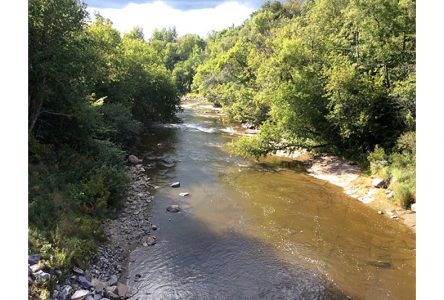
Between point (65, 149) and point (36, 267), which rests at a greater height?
point (65, 149)

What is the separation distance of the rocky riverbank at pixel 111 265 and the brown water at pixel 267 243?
407 mm

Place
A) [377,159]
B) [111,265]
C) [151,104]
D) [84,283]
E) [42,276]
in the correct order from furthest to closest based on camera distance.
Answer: [151,104] → [377,159] → [111,265] → [84,283] → [42,276]

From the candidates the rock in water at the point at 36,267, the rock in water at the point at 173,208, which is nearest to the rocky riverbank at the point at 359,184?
the rock in water at the point at 173,208

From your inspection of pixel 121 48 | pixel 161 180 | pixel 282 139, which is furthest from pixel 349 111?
pixel 121 48

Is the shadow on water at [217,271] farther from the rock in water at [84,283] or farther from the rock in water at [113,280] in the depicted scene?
the rock in water at [84,283]

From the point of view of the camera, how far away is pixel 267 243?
14180 millimetres

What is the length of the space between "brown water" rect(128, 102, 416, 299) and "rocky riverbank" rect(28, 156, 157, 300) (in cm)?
41

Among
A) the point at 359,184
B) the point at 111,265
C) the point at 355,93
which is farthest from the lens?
the point at 355,93

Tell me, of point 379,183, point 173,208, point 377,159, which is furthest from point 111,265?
point 377,159

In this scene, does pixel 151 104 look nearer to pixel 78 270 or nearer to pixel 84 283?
pixel 78 270

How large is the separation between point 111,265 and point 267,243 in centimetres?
578

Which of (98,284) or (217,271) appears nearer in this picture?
(98,284)

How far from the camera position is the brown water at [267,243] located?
37.2ft
